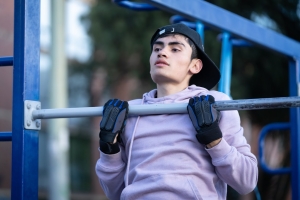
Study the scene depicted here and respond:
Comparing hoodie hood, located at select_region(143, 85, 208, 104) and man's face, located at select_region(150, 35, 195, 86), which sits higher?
man's face, located at select_region(150, 35, 195, 86)

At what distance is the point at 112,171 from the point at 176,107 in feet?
1.39

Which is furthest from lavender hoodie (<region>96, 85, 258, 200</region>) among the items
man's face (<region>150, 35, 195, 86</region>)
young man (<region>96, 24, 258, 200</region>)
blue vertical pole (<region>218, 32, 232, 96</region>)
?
blue vertical pole (<region>218, 32, 232, 96</region>)

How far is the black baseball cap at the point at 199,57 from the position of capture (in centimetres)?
277

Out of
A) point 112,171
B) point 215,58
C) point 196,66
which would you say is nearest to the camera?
point 112,171

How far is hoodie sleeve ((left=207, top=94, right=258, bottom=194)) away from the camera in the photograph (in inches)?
96.2

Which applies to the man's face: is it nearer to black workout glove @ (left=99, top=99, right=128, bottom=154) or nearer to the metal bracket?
black workout glove @ (left=99, top=99, right=128, bottom=154)

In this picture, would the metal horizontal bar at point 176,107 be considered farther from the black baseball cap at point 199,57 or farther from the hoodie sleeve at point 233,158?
the black baseball cap at point 199,57

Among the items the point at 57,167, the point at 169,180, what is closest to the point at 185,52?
the point at 169,180

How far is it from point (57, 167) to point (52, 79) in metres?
1.28

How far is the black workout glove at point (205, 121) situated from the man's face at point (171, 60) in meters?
0.30

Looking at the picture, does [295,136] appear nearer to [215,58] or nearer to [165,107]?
[165,107]

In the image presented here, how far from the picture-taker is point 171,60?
106 inches

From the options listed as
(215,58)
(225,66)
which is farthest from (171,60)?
(215,58)

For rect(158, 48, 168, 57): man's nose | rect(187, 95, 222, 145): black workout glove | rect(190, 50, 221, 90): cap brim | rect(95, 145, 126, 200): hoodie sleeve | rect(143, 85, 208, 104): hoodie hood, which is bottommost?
rect(95, 145, 126, 200): hoodie sleeve
